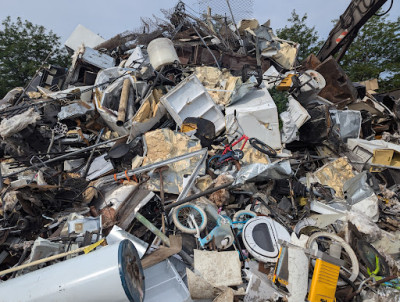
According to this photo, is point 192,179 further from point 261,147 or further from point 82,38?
point 82,38

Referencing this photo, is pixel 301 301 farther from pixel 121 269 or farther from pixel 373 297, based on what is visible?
pixel 121 269

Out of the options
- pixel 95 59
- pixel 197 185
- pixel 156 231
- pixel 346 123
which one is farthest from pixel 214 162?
pixel 95 59

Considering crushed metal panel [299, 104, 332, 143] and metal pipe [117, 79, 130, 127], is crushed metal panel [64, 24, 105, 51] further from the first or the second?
crushed metal panel [299, 104, 332, 143]

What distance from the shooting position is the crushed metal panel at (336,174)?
5.39 m

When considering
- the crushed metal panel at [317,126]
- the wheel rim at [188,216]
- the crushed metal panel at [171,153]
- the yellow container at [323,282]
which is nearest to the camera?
the yellow container at [323,282]

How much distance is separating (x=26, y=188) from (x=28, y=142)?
2.09 m

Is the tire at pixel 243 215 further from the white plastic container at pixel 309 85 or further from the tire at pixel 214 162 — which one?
the white plastic container at pixel 309 85

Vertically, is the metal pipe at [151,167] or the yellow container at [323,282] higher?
the metal pipe at [151,167]

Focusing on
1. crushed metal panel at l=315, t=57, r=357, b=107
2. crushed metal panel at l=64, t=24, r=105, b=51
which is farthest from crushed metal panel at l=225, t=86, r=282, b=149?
crushed metal panel at l=64, t=24, r=105, b=51

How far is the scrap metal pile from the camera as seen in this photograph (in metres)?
3.04

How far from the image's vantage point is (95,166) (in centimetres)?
529

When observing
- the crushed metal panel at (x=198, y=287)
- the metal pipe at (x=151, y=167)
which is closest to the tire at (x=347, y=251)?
the crushed metal panel at (x=198, y=287)

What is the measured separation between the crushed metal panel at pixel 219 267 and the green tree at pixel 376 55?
16025mm

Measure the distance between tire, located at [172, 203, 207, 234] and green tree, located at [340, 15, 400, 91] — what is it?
51.4 feet
